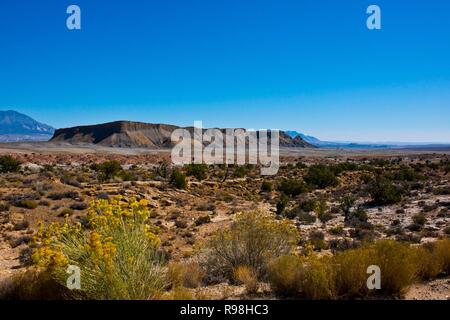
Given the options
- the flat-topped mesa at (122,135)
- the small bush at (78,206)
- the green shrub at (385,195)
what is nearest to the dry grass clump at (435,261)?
the small bush at (78,206)

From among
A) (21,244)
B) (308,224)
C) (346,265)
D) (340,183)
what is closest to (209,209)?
(308,224)

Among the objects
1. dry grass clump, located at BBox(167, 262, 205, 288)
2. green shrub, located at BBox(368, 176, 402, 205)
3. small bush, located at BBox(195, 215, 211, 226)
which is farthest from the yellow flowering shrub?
green shrub, located at BBox(368, 176, 402, 205)

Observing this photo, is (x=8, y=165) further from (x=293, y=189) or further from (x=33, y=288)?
(x=33, y=288)

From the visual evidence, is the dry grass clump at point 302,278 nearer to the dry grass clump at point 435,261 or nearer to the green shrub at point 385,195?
the dry grass clump at point 435,261

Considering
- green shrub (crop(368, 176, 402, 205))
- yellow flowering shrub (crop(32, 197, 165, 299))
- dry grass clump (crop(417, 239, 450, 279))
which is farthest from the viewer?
green shrub (crop(368, 176, 402, 205))

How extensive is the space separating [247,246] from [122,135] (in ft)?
437

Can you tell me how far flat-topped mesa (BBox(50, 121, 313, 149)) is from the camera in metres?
133

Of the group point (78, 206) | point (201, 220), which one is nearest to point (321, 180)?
point (201, 220)

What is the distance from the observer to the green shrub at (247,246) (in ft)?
26.2

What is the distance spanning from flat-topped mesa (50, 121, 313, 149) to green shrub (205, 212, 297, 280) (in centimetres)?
12321

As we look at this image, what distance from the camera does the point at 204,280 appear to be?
25.1ft

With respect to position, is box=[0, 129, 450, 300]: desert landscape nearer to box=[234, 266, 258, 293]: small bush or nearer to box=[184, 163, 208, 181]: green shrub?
box=[234, 266, 258, 293]: small bush
